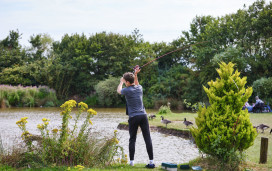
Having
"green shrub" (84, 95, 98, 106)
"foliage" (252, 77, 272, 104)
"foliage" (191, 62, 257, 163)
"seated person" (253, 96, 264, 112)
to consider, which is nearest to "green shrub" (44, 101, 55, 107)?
"green shrub" (84, 95, 98, 106)

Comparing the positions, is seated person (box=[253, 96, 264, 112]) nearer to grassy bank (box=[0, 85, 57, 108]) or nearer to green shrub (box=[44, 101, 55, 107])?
green shrub (box=[44, 101, 55, 107])

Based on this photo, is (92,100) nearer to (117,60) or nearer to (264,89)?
(117,60)

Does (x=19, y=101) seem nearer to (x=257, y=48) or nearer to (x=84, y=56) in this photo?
(x=84, y=56)

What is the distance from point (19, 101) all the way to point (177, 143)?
24920 mm

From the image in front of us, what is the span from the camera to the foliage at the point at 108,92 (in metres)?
34.8

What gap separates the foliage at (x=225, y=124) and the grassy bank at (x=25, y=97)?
2795cm

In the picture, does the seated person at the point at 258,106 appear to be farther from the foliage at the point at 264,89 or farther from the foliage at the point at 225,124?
the foliage at the point at 225,124

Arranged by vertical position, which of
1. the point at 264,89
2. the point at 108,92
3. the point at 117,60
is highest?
the point at 117,60

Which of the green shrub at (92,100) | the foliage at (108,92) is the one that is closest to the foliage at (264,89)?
the foliage at (108,92)

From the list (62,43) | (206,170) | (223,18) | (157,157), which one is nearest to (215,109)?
(206,170)

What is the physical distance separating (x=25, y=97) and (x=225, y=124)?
29355mm

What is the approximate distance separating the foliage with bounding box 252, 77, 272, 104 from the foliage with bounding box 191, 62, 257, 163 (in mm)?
19445

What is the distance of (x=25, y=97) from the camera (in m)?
31.8

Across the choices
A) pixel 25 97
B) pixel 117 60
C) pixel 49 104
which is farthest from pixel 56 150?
pixel 117 60
